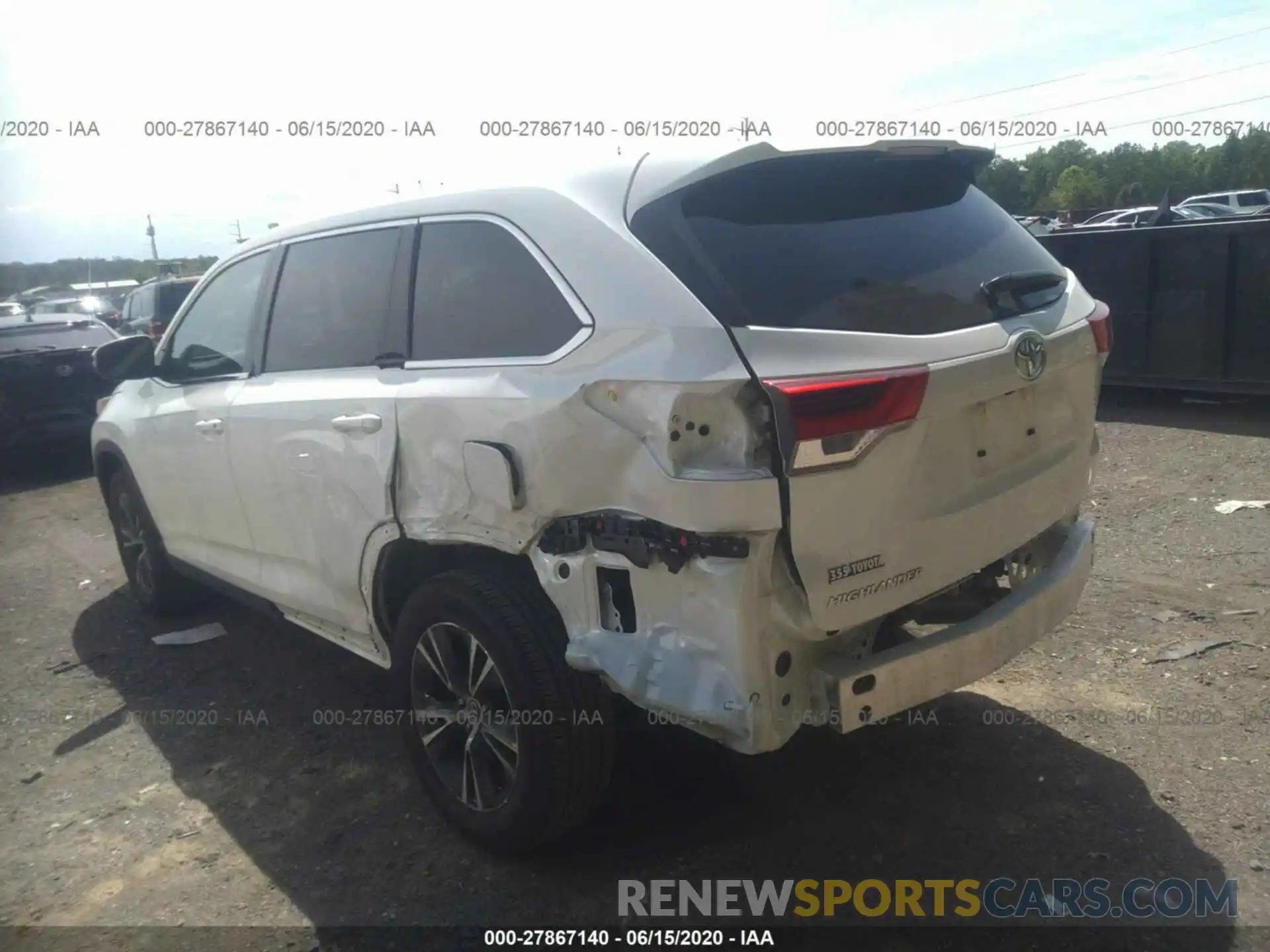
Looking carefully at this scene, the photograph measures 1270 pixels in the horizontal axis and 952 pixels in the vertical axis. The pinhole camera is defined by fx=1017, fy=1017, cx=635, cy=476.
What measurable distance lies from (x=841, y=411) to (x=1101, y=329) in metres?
1.28

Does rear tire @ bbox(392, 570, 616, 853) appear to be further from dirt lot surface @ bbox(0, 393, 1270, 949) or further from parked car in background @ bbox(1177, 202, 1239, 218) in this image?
parked car in background @ bbox(1177, 202, 1239, 218)

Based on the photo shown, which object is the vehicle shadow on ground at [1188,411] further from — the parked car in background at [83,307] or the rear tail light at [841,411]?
the parked car in background at [83,307]

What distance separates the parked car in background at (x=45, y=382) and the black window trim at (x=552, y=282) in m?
7.05

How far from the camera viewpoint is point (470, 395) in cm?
286

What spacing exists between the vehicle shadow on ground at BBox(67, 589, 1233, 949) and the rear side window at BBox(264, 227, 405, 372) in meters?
1.48

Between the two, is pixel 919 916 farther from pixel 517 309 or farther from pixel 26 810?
pixel 26 810

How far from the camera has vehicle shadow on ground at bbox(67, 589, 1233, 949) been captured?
2877 millimetres

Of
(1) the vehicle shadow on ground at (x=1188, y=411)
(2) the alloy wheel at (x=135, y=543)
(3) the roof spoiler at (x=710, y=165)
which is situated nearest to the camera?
(3) the roof spoiler at (x=710, y=165)

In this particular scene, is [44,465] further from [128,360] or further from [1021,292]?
[1021,292]

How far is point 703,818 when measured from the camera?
322cm

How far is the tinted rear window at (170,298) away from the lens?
13.8 meters

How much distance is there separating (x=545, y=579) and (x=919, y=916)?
53.0 inches

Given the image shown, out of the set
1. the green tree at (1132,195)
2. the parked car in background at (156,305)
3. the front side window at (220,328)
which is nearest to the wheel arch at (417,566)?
the front side window at (220,328)

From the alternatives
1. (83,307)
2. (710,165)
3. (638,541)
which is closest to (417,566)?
(638,541)
